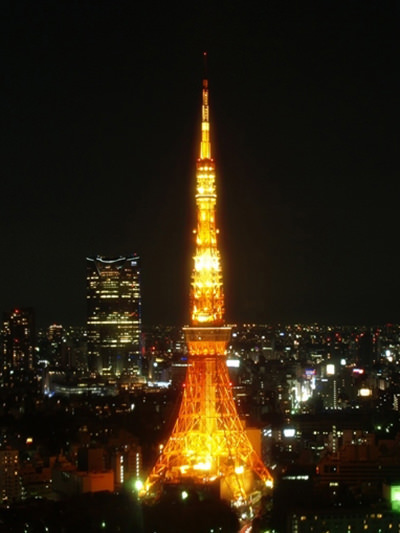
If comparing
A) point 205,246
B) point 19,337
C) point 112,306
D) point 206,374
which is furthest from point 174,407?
point 112,306

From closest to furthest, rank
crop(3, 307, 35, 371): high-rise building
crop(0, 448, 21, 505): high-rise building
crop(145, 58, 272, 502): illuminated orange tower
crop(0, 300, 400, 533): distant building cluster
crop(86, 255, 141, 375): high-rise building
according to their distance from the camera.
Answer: crop(145, 58, 272, 502): illuminated orange tower
crop(0, 300, 400, 533): distant building cluster
crop(0, 448, 21, 505): high-rise building
crop(3, 307, 35, 371): high-rise building
crop(86, 255, 141, 375): high-rise building

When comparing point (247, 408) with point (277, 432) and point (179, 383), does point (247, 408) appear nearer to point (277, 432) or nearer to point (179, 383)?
point (277, 432)

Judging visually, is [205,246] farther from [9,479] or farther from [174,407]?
[174,407]

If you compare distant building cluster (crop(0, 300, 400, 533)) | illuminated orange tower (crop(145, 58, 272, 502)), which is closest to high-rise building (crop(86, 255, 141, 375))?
distant building cluster (crop(0, 300, 400, 533))

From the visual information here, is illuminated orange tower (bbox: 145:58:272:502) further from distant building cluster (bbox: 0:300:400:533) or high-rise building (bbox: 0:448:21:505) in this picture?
high-rise building (bbox: 0:448:21:505)

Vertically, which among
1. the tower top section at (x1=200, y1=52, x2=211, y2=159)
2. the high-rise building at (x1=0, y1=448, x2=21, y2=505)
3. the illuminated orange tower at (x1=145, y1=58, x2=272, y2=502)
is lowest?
the high-rise building at (x1=0, y1=448, x2=21, y2=505)

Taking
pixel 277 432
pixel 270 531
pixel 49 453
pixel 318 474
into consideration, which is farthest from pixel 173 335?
pixel 270 531

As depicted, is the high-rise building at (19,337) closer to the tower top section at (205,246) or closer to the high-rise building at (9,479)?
the high-rise building at (9,479)
